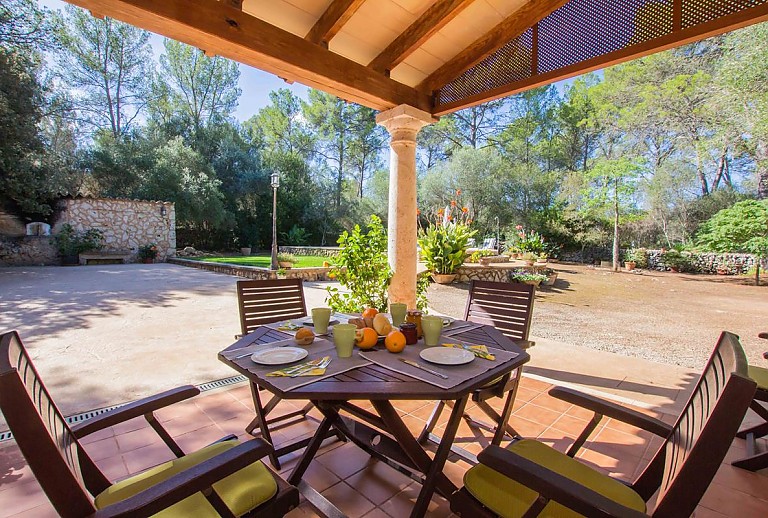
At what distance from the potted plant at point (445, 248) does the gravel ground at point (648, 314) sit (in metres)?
0.42

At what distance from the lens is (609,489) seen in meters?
1.06

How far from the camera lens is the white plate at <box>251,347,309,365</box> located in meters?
1.27

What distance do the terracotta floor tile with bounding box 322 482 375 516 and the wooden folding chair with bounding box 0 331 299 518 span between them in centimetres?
50

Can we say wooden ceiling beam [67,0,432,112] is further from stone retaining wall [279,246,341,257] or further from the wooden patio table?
stone retaining wall [279,246,341,257]

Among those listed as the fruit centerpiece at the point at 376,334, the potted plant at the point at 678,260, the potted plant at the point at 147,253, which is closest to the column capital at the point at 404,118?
the fruit centerpiece at the point at 376,334

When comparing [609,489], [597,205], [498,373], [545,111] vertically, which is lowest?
[609,489]

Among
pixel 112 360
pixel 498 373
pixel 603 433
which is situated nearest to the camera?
pixel 498 373

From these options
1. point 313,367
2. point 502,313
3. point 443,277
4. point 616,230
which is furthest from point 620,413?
point 616,230

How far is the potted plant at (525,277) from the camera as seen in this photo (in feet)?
25.4

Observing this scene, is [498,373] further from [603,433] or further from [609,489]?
[603,433]

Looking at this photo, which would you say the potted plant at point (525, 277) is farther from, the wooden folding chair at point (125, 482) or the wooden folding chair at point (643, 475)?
Answer: the wooden folding chair at point (125, 482)

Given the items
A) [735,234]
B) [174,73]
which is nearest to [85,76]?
[174,73]

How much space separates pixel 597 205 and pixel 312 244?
39.7ft

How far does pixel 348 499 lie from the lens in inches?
58.3
